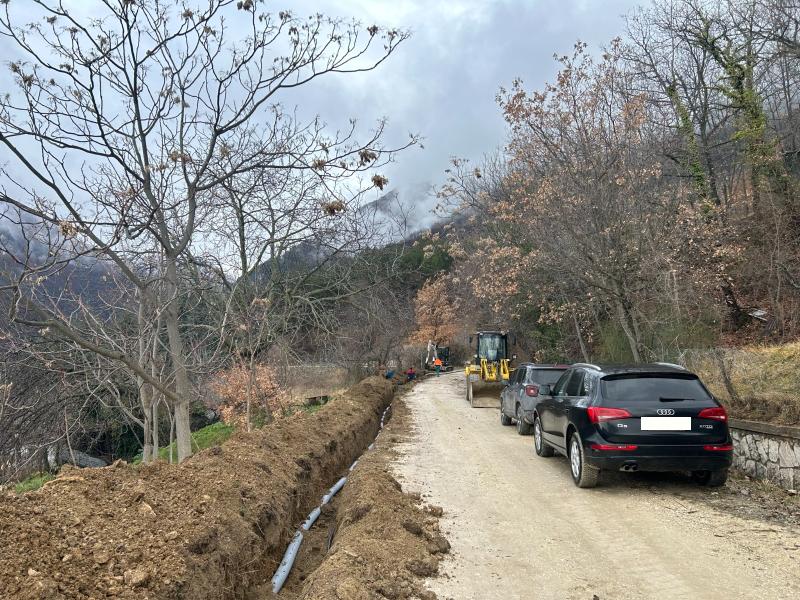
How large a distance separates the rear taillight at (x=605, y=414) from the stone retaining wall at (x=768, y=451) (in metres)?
2.09

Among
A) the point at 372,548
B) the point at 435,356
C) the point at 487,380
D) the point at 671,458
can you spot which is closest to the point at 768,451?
the point at 671,458

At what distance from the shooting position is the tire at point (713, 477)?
26.2ft

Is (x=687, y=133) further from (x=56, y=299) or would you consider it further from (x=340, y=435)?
(x=56, y=299)

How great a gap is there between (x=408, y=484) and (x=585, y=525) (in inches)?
118

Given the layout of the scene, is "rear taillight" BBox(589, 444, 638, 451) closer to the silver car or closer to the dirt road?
the dirt road

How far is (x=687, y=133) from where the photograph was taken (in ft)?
68.0

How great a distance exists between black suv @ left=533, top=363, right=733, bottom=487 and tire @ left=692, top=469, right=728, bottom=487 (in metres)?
0.01

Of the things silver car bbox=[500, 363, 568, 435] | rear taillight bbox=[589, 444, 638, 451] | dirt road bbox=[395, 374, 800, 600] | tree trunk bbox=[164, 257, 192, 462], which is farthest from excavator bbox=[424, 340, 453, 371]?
rear taillight bbox=[589, 444, 638, 451]

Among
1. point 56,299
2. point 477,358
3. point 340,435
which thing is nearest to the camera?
point 56,299

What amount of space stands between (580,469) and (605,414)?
3.06 feet

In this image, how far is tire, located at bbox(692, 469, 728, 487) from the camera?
7.97m

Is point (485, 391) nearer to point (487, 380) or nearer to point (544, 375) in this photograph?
point (487, 380)

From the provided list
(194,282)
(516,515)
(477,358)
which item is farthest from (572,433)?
(477,358)

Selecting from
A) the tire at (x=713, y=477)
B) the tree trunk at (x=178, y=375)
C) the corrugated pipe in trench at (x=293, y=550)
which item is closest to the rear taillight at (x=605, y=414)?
the tire at (x=713, y=477)
